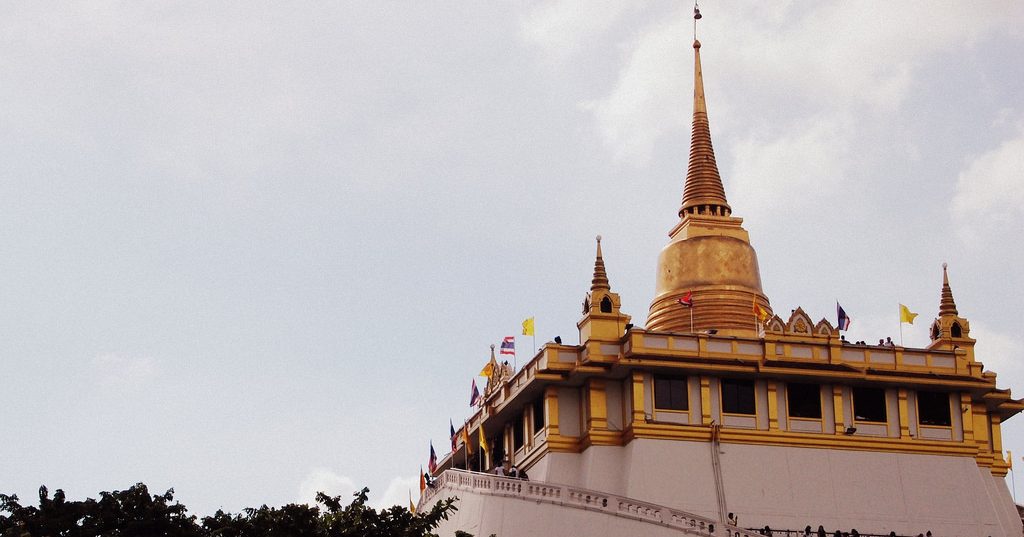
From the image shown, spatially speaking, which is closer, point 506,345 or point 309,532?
Answer: point 309,532

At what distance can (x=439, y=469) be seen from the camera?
9144 centimetres

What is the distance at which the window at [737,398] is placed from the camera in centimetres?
7550

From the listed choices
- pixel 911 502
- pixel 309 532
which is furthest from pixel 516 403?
pixel 309 532

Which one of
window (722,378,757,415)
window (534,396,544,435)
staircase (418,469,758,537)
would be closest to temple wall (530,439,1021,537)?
window (722,378,757,415)

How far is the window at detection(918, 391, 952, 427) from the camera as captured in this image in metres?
77.4

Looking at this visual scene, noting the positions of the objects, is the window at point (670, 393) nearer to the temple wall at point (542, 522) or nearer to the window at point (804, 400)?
the window at point (804, 400)

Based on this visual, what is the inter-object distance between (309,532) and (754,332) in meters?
27.1

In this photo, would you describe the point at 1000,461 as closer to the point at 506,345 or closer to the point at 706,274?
the point at 706,274

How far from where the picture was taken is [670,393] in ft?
246

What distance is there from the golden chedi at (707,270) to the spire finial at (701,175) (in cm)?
4

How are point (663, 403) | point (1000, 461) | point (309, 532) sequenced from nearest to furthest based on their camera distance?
point (309, 532) → point (663, 403) → point (1000, 461)

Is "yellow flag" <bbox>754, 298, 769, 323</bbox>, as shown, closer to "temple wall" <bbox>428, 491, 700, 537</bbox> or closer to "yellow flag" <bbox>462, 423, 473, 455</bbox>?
"yellow flag" <bbox>462, 423, 473, 455</bbox>

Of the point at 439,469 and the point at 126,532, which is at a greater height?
the point at 439,469

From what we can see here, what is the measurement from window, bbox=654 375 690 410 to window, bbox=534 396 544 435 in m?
4.89
